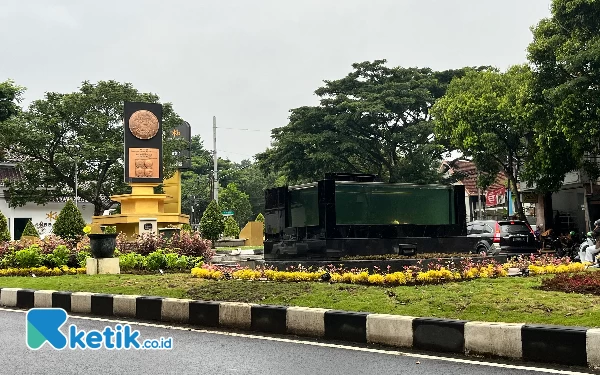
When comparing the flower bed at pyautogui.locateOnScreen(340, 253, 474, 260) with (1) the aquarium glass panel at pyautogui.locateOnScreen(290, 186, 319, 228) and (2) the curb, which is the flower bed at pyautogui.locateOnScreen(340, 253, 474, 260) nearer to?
(1) the aquarium glass panel at pyautogui.locateOnScreen(290, 186, 319, 228)

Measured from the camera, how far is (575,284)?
8.99m

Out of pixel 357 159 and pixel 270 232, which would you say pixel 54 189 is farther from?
pixel 270 232

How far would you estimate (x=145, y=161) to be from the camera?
32281 mm

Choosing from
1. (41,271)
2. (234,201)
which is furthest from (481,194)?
(41,271)

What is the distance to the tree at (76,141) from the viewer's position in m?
41.1

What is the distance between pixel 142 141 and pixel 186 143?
1495 cm

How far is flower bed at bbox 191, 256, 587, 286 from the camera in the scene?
1030 centimetres

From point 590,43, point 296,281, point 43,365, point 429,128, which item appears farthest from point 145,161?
point 43,365

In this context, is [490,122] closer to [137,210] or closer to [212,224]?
[212,224]

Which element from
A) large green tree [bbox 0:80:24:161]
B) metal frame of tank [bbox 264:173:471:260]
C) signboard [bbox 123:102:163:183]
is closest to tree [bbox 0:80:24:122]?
large green tree [bbox 0:80:24:161]

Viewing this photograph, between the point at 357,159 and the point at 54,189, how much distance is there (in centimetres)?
2023

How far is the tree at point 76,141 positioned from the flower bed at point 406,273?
30.4 metres

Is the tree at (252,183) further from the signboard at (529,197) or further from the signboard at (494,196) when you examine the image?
the signboard at (529,197)

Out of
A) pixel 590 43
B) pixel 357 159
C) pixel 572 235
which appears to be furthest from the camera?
pixel 357 159
